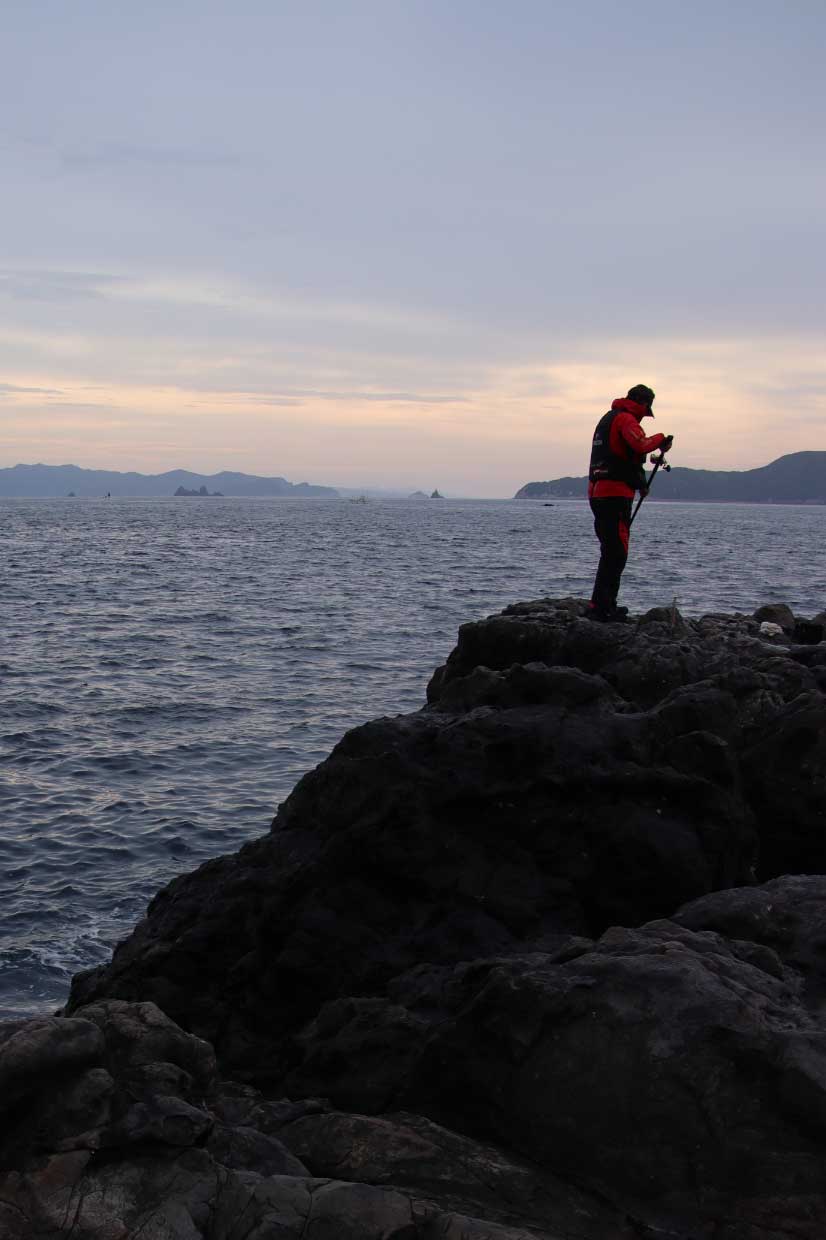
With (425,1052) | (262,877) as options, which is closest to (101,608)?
(262,877)

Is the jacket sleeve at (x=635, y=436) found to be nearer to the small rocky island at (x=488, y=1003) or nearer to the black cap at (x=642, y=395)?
the black cap at (x=642, y=395)

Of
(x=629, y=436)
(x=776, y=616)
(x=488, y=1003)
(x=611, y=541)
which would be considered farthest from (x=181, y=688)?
(x=488, y=1003)

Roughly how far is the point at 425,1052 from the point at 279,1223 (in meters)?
1.33

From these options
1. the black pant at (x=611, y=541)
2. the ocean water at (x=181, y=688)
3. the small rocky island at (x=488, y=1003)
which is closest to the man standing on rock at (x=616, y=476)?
the black pant at (x=611, y=541)

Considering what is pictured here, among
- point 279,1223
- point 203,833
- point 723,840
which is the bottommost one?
point 203,833

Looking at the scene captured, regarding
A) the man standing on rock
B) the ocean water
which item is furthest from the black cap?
the ocean water

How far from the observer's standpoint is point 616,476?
41.5 feet

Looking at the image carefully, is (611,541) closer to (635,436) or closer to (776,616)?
(635,436)

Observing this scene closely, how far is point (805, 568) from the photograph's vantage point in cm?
5484

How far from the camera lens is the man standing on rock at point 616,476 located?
12.3 meters

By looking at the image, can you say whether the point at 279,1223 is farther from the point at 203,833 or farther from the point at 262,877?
the point at 203,833

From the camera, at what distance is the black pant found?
41.6 ft

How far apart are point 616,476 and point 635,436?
1.99ft

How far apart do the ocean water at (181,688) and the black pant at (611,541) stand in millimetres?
5716
